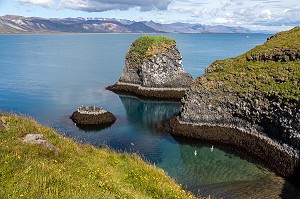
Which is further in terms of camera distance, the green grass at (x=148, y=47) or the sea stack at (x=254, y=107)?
the green grass at (x=148, y=47)

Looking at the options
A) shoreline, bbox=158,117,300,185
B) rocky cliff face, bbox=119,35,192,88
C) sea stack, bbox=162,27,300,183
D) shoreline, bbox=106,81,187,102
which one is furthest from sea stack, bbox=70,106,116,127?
rocky cliff face, bbox=119,35,192,88

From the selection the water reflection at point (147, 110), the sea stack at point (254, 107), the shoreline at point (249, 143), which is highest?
the sea stack at point (254, 107)

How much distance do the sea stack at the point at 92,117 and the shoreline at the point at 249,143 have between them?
11.1 metres

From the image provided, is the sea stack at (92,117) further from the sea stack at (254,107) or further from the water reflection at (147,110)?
the sea stack at (254,107)

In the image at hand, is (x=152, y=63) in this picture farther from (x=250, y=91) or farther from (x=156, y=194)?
(x=156, y=194)

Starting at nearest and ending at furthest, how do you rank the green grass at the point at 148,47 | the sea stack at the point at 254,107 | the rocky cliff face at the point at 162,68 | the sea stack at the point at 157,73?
the sea stack at the point at 254,107 < the sea stack at the point at 157,73 < the rocky cliff face at the point at 162,68 < the green grass at the point at 148,47

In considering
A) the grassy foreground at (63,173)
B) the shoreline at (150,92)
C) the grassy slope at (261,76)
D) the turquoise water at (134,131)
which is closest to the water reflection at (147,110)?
the turquoise water at (134,131)

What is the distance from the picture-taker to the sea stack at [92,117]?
59378mm

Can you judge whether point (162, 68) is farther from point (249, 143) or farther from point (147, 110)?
point (249, 143)

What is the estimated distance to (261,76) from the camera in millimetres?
53219

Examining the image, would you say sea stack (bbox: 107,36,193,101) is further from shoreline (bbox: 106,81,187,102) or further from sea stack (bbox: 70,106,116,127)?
sea stack (bbox: 70,106,116,127)

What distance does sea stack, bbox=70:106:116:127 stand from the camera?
59378 millimetres

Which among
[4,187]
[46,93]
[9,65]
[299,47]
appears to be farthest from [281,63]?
[9,65]

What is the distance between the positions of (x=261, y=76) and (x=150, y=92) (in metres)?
41.0
